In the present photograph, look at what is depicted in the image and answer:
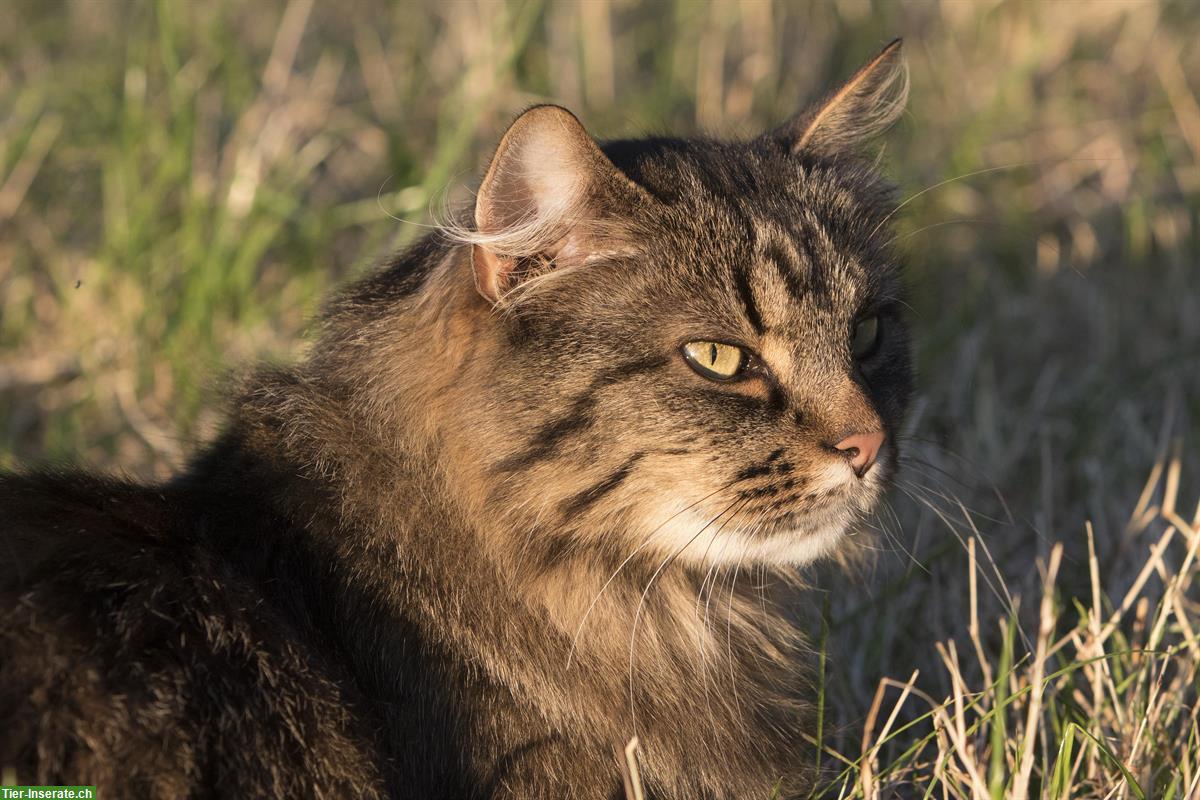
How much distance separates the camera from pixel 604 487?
207 centimetres

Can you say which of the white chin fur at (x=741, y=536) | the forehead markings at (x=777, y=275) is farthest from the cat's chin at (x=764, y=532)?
the forehead markings at (x=777, y=275)

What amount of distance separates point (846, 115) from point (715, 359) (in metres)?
0.76

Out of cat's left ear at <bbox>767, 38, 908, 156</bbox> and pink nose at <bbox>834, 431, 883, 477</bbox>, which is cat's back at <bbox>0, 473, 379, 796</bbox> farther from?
cat's left ear at <bbox>767, 38, 908, 156</bbox>

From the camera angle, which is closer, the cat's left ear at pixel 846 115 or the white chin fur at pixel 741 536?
the white chin fur at pixel 741 536

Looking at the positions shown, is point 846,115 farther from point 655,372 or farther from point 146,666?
point 146,666

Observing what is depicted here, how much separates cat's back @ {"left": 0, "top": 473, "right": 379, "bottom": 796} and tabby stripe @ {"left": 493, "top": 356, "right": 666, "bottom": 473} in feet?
1.49

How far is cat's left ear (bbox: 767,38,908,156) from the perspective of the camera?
8.22 ft

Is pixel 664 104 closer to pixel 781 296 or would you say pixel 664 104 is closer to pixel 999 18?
pixel 999 18

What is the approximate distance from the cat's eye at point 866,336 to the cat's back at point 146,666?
1.13 metres

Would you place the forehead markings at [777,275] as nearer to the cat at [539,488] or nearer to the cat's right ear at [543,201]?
the cat at [539,488]

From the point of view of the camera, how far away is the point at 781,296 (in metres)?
2.14

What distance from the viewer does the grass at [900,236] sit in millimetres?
2746

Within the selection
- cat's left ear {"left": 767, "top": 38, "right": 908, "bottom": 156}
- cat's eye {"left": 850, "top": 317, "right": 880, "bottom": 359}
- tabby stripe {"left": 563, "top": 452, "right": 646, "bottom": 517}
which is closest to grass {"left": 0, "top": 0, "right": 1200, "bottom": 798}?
cat's eye {"left": 850, "top": 317, "right": 880, "bottom": 359}

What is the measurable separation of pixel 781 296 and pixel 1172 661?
1311 millimetres
